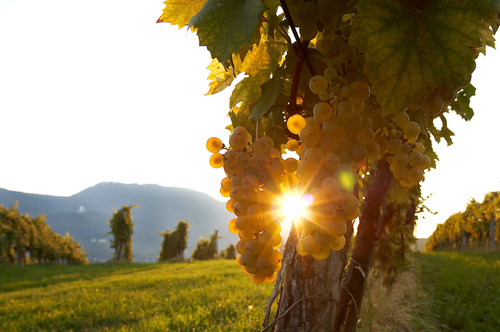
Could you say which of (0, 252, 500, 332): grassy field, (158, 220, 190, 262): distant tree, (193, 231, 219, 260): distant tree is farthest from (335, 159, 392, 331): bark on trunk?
(193, 231, 219, 260): distant tree

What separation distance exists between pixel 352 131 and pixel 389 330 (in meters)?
4.92

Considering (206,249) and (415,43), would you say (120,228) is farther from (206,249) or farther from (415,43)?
(415,43)

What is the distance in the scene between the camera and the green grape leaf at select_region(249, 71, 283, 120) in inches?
34.9

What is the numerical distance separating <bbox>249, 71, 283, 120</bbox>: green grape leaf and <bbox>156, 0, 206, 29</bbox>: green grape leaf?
0.33 meters

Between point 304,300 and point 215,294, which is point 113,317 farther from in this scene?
point 304,300

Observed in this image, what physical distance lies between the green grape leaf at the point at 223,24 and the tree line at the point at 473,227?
2168 centimetres

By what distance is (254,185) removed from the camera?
838 millimetres

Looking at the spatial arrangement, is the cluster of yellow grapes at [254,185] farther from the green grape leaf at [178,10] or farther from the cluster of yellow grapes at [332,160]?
the green grape leaf at [178,10]

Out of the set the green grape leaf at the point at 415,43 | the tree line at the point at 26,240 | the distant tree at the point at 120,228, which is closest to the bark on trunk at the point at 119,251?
the distant tree at the point at 120,228

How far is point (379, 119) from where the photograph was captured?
0.88 meters

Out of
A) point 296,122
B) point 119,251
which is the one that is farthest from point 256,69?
point 119,251

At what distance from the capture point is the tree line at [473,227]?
63.2 feet

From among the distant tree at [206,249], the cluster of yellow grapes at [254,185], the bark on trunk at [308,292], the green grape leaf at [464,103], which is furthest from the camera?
the distant tree at [206,249]

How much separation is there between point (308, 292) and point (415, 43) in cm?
142
